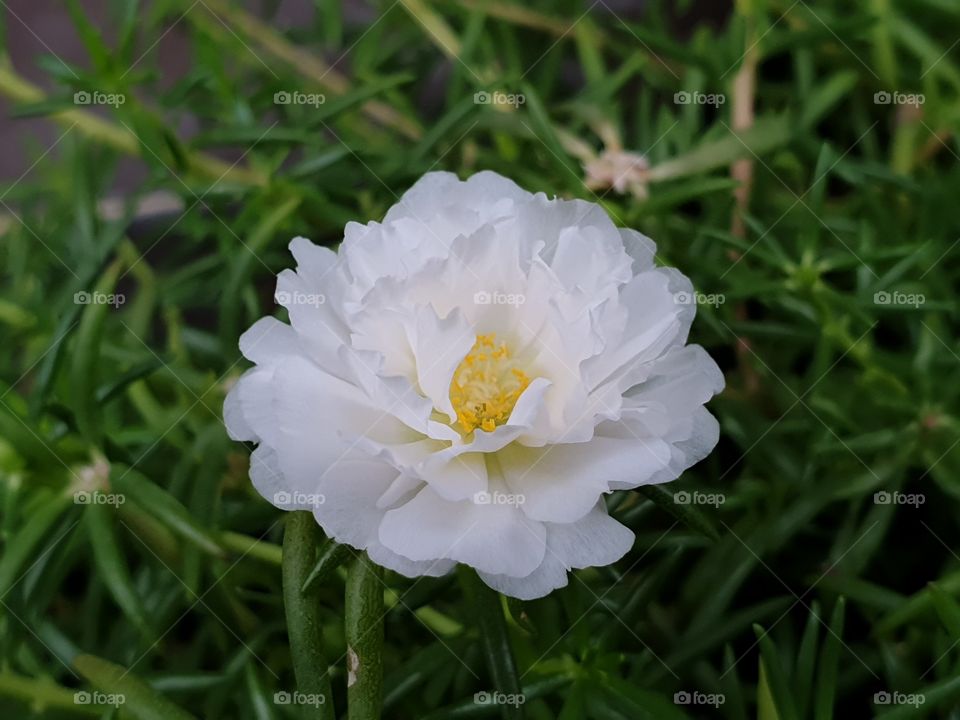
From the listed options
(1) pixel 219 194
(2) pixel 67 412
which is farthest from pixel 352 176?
(2) pixel 67 412

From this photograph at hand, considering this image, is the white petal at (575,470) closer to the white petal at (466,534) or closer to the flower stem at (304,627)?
the white petal at (466,534)

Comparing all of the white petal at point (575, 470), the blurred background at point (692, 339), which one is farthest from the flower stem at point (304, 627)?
the white petal at point (575, 470)

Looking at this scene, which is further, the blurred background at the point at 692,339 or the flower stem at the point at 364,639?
the blurred background at the point at 692,339

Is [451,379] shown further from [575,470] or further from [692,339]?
[692,339]

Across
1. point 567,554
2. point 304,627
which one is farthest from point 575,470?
point 304,627

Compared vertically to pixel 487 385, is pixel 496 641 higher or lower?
lower

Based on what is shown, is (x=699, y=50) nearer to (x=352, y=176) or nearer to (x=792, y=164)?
(x=792, y=164)
